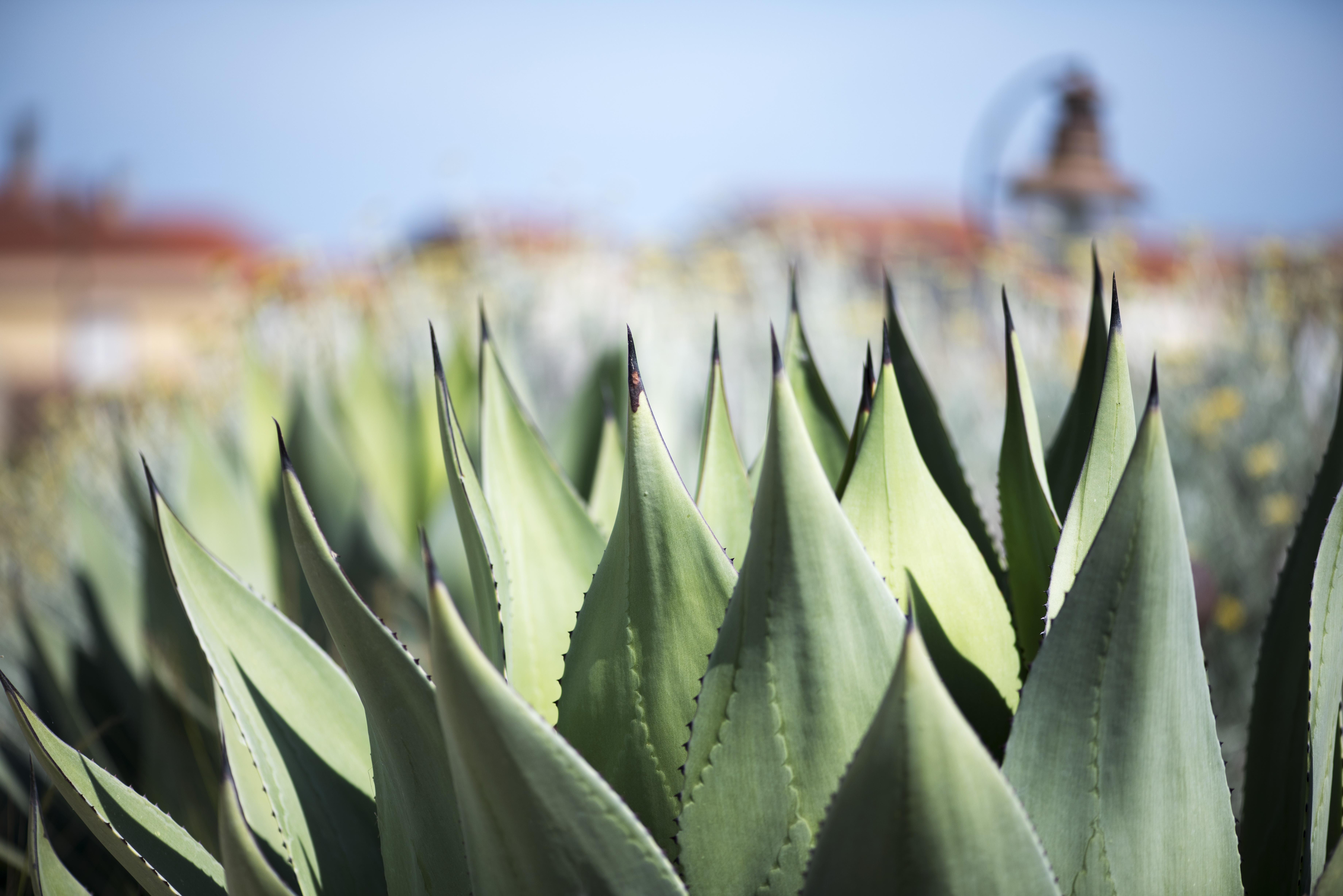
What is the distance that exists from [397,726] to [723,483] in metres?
0.28

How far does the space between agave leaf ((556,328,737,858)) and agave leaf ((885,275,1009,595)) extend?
259 millimetres

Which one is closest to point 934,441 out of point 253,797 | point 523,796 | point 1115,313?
point 1115,313

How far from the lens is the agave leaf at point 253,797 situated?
0.59m

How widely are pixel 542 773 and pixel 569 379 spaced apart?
11.2 feet

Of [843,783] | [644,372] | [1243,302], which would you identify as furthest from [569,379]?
[843,783]

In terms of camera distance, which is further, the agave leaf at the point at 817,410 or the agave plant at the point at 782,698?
the agave leaf at the point at 817,410

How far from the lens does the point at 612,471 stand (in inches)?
35.4

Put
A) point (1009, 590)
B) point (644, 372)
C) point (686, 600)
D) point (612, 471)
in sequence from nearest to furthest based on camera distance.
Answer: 1. point (686, 600)
2. point (1009, 590)
3. point (612, 471)
4. point (644, 372)

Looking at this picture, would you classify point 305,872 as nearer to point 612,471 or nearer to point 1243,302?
point 612,471

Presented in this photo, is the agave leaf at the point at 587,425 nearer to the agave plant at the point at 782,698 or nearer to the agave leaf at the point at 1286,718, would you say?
the agave plant at the point at 782,698

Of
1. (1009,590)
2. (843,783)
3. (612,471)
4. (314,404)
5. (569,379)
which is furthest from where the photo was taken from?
(569,379)

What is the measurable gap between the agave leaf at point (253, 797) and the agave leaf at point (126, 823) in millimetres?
32

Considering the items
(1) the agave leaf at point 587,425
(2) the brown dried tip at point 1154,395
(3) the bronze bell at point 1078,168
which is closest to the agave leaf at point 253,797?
(2) the brown dried tip at point 1154,395

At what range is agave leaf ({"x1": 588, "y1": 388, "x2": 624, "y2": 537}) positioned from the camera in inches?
34.2
